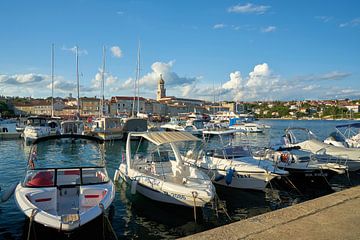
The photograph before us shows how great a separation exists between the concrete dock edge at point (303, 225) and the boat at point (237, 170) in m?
5.72

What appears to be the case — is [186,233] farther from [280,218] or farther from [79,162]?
[79,162]

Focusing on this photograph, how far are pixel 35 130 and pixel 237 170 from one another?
32628 millimetres

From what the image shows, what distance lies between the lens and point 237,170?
15672 mm

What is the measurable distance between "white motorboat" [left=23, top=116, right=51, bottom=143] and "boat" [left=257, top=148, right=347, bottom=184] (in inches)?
1218

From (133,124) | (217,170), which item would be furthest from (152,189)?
(133,124)

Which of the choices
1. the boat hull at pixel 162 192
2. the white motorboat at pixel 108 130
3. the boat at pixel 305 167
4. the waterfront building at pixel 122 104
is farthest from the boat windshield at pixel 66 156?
the waterfront building at pixel 122 104

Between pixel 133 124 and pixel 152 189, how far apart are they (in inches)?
1439

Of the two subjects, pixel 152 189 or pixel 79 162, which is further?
pixel 79 162

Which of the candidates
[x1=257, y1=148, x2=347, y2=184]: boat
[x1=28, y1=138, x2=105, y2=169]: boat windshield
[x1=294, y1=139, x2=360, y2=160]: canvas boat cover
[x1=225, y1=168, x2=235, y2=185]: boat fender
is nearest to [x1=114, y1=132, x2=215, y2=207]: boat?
[x1=225, y1=168, x2=235, y2=185]: boat fender

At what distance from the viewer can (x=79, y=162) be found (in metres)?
25.7

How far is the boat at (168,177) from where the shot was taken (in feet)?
38.0

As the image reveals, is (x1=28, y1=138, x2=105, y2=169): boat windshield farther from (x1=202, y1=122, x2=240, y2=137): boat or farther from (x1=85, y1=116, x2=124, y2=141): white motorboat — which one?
(x1=202, y1=122, x2=240, y2=137): boat

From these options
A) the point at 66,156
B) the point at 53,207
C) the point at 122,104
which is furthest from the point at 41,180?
the point at 122,104

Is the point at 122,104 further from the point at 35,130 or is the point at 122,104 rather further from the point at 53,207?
the point at 53,207
